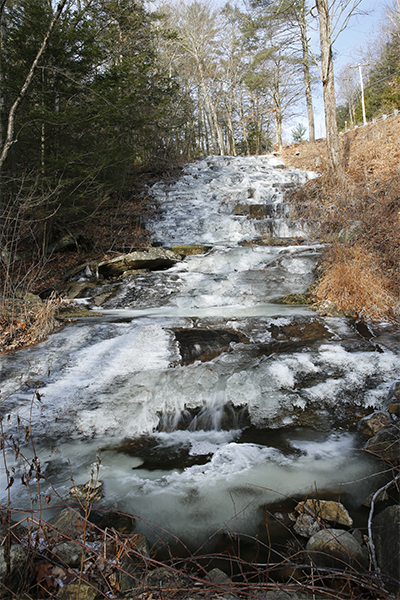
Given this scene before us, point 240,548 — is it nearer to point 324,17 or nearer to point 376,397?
point 376,397

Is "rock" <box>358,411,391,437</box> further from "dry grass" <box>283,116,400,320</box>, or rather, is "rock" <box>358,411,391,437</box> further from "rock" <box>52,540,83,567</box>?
"rock" <box>52,540,83,567</box>

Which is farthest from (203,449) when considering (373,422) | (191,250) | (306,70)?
(306,70)

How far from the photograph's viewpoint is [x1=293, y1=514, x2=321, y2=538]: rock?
90.3 inches

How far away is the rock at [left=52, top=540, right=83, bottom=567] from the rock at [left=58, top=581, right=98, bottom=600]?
16cm

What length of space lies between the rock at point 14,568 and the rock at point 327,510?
1837 millimetres

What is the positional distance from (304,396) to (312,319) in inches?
81.8

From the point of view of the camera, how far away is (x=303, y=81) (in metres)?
20.8

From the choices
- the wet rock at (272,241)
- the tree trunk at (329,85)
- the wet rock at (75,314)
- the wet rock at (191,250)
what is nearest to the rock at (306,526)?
the wet rock at (75,314)

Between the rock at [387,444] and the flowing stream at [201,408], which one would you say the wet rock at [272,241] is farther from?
the rock at [387,444]

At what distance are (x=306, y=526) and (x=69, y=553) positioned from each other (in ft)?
5.17

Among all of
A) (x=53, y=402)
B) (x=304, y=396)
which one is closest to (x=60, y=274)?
(x=53, y=402)

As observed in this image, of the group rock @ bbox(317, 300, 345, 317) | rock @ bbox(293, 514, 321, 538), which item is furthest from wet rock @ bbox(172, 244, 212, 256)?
rock @ bbox(293, 514, 321, 538)

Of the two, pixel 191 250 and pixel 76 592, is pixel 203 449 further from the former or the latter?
pixel 191 250

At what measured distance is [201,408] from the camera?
3.79 m
